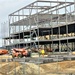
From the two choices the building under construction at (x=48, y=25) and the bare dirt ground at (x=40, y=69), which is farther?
the building under construction at (x=48, y=25)

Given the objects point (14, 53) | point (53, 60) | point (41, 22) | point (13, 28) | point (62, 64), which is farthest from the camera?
point (13, 28)

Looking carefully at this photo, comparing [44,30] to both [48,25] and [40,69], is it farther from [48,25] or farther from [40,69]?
[40,69]

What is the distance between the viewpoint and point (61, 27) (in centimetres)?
5709

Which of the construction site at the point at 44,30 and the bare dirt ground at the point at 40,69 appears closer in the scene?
the bare dirt ground at the point at 40,69

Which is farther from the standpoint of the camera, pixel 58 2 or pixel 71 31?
pixel 71 31

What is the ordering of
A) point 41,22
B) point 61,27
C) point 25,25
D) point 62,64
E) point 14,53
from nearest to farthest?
point 62,64 → point 14,53 → point 61,27 → point 41,22 → point 25,25

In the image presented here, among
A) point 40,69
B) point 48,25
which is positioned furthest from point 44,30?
point 40,69

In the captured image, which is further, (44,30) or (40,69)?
(44,30)

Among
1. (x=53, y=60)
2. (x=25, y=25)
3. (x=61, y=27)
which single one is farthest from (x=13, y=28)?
(x=53, y=60)

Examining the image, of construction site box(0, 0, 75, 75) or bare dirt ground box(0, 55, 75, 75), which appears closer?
bare dirt ground box(0, 55, 75, 75)

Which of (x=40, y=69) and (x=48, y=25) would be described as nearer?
(x=40, y=69)

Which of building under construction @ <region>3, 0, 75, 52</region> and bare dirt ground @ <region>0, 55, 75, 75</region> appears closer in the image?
bare dirt ground @ <region>0, 55, 75, 75</region>

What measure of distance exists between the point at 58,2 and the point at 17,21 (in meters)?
18.3

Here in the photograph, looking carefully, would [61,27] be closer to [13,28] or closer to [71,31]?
[71,31]
